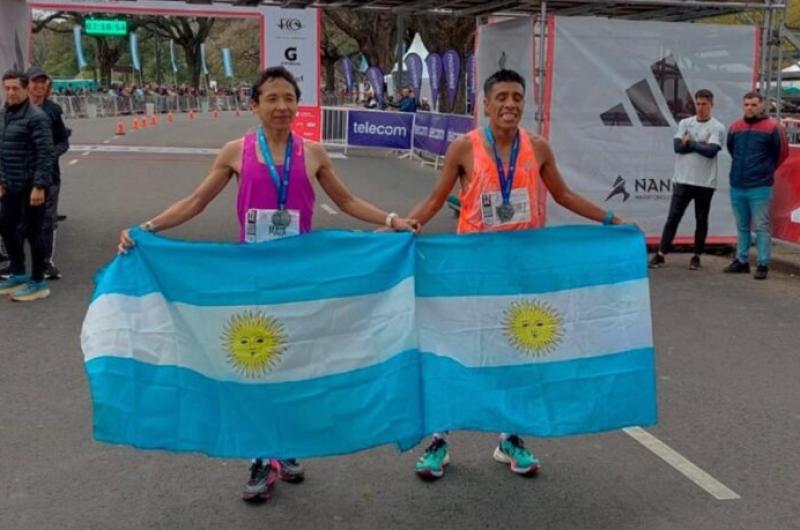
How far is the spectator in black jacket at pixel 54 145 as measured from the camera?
28.0 feet

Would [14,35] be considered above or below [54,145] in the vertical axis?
above

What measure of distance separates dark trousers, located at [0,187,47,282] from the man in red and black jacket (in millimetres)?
6927

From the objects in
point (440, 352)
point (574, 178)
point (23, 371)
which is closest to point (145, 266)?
point (440, 352)

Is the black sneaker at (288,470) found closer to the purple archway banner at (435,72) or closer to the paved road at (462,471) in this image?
the paved road at (462,471)

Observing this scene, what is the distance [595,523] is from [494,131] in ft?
5.97

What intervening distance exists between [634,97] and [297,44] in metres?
9.66

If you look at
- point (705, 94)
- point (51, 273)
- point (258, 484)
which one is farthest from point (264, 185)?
point (705, 94)

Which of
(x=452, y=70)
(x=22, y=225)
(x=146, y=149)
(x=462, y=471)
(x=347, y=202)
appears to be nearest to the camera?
(x=347, y=202)

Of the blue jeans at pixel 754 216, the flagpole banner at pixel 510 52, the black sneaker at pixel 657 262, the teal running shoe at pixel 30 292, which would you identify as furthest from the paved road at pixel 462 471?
the flagpole banner at pixel 510 52

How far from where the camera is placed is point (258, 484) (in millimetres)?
4148

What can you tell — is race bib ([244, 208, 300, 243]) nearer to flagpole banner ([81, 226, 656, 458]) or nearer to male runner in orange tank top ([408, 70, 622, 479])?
flagpole banner ([81, 226, 656, 458])

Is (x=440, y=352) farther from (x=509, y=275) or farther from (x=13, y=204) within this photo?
(x=13, y=204)

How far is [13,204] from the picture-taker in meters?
8.21

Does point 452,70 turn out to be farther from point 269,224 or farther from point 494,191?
point 269,224
